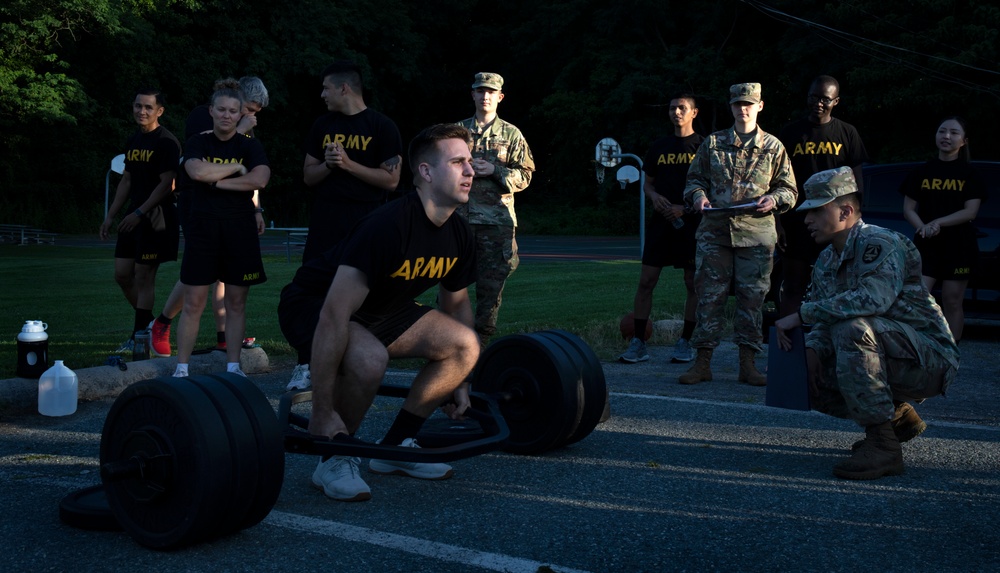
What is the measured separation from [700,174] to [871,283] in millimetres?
2827

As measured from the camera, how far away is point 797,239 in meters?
8.03

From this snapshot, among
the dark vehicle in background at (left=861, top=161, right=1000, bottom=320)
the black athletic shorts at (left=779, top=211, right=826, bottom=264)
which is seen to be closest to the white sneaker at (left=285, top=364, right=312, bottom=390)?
the black athletic shorts at (left=779, top=211, right=826, bottom=264)

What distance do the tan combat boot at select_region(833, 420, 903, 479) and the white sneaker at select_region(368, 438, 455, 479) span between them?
1.76 metres

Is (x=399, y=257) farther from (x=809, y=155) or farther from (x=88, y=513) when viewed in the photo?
(x=809, y=155)

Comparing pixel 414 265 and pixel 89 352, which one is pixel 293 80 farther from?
pixel 414 265

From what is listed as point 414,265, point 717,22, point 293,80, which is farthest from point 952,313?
point 293,80

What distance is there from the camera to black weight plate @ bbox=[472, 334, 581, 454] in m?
5.11

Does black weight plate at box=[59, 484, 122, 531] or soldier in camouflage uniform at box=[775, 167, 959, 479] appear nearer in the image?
black weight plate at box=[59, 484, 122, 531]

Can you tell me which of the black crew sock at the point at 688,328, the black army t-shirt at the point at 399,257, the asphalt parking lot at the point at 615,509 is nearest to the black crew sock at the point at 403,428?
the asphalt parking lot at the point at 615,509

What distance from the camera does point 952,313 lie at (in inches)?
335

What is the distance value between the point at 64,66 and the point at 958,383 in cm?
3025

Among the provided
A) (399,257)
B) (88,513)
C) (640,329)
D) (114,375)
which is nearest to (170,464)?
(88,513)

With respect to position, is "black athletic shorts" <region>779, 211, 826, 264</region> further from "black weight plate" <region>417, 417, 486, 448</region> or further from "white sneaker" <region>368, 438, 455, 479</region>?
"white sneaker" <region>368, 438, 455, 479</region>

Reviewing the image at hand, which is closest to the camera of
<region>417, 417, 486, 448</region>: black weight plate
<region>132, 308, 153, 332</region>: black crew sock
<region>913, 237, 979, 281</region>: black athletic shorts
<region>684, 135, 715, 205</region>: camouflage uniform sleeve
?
<region>417, 417, 486, 448</region>: black weight plate
